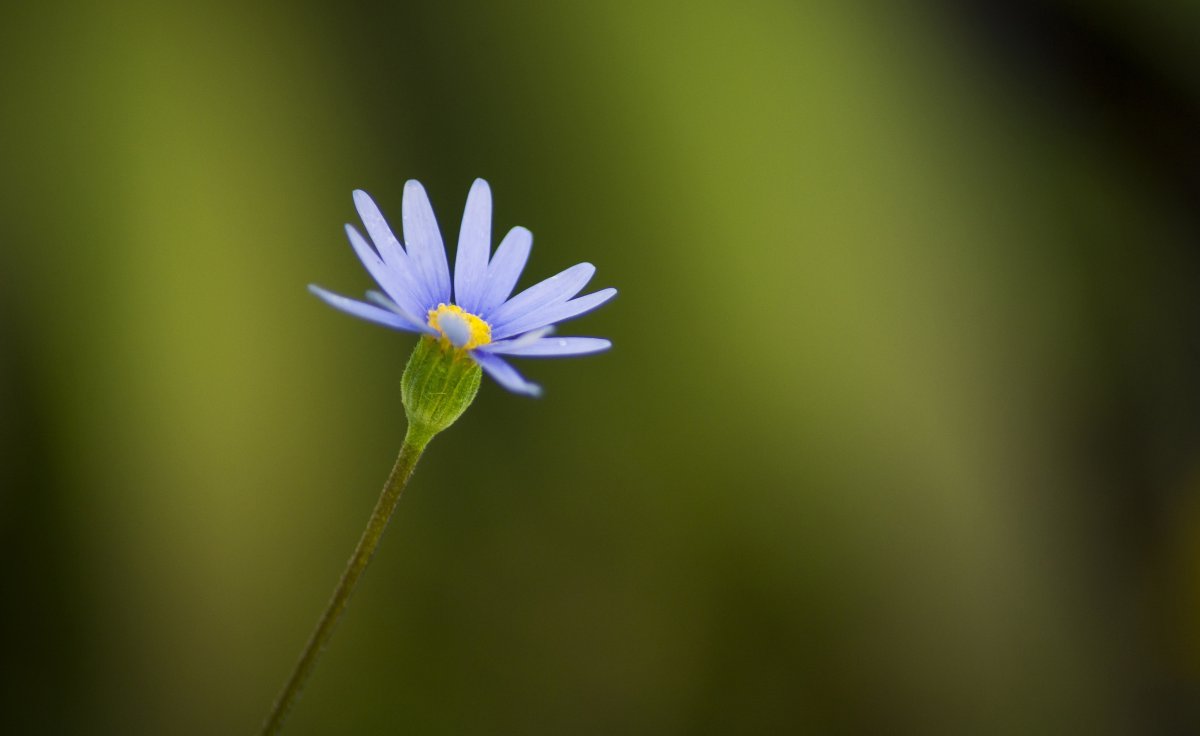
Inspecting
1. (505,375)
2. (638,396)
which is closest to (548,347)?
(505,375)

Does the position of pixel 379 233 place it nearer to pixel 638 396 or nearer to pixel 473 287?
pixel 473 287

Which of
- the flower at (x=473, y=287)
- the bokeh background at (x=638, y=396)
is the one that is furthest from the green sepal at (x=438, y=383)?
the bokeh background at (x=638, y=396)

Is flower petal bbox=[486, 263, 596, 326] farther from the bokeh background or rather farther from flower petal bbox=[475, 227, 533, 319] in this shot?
the bokeh background

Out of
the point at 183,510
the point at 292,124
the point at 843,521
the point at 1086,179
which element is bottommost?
the point at 183,510

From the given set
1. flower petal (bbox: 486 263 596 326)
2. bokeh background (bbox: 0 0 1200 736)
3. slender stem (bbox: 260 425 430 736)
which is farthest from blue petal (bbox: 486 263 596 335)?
bokeh background (bbox: 0 0 1200 736)

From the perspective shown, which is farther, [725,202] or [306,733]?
[725,202]

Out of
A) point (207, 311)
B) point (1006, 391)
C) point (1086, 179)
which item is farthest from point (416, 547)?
point (1086, 179)

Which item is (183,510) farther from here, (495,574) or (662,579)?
(662,579)
